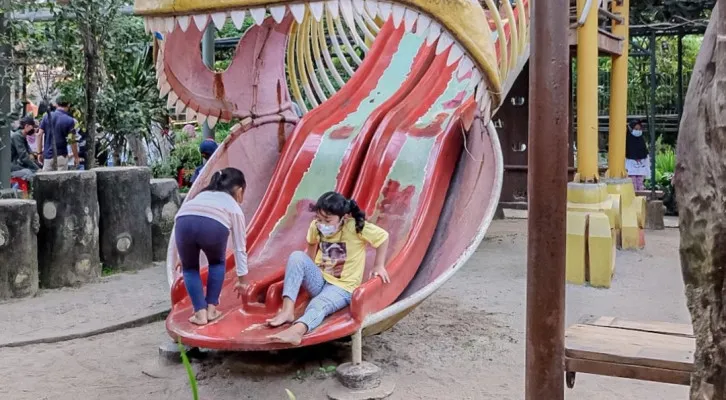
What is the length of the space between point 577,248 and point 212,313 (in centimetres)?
335

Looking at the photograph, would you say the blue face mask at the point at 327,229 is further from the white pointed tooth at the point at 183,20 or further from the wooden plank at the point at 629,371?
the wooden plank at the point at 629,371

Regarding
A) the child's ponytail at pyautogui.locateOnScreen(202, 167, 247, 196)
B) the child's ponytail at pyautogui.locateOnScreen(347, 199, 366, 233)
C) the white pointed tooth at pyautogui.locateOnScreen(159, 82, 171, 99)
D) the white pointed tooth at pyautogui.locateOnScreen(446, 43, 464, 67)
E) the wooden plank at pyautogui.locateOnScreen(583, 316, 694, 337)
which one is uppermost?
the white pointed tooth at pyautogui.locateOnScreen(446, 43, 464, 67)

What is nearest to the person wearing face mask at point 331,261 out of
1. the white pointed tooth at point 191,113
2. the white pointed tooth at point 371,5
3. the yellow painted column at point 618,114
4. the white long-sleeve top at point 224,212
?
the white long-sleeve top at point 224,212

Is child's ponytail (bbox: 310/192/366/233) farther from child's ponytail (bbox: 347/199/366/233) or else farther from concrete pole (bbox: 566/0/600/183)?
concrete pole (bbox: 566/0/600/183)

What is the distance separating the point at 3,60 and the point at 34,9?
1.95 feet

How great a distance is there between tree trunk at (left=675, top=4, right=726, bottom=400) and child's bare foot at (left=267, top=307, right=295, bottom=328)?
236 centimetres

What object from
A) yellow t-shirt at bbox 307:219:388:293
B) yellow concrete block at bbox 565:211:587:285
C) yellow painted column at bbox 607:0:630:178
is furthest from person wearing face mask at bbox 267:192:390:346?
yellow painted column at bbox 607:0:630:178

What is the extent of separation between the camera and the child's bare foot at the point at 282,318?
3.52 m

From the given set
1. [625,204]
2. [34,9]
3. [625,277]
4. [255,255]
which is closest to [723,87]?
[255,255]

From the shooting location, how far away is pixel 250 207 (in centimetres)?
503

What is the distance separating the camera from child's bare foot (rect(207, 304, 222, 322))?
12.0ft

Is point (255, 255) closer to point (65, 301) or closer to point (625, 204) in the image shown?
point (65, 301)

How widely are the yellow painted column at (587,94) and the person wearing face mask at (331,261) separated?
3013mm

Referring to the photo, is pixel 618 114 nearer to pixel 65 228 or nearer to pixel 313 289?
pixel 313 289
